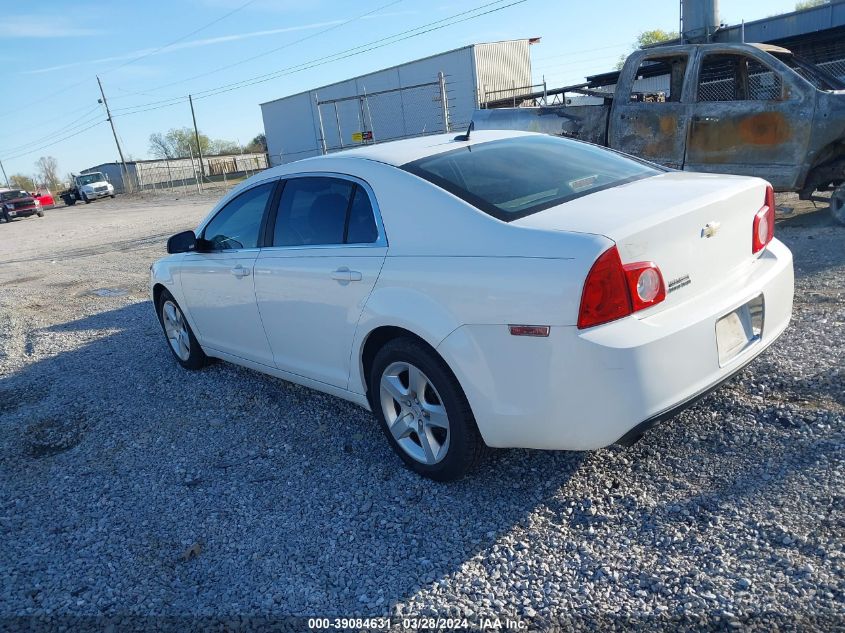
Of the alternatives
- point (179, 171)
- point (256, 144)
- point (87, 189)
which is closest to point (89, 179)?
point (87, 189)

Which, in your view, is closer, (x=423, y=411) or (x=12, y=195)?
(x=423, y=411)

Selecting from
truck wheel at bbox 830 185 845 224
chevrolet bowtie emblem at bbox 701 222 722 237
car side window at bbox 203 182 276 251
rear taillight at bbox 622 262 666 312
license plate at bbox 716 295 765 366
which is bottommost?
truck wheel at bbox 830 185 845 224

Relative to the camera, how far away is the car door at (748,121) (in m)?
7.54

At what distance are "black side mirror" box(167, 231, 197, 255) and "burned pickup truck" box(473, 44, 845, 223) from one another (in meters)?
5.88

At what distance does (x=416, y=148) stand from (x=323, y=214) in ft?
2.13

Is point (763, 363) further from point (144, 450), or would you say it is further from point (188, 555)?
point (144, 450)

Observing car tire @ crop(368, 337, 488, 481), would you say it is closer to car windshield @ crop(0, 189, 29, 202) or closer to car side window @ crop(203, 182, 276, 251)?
car side window @ crop(203, 182, 276, 251)

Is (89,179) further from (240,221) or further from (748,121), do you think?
(240,221)

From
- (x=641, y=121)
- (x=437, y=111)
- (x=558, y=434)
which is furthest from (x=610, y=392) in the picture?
(x=437, y=111)

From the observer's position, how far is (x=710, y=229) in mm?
2920

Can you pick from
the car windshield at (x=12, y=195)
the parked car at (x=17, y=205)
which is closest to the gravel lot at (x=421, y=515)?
the parked car at (x=17, y=205)

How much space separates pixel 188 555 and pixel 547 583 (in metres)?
1.61

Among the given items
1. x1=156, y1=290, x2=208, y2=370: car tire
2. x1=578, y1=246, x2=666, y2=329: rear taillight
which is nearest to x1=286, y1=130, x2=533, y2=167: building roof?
x1=578, y1=246, x2=666, y2=329: rear taillight

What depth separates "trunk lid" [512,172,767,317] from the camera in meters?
2.67
